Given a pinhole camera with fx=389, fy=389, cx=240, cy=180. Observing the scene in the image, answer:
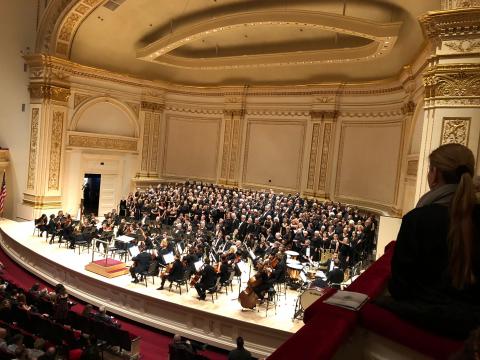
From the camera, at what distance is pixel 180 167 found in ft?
68.0

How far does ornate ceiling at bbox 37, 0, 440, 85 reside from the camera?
464 inches

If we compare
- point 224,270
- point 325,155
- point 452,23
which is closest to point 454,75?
point 452,23

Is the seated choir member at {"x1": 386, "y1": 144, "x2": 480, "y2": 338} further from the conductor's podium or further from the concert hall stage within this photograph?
the conductor's podium

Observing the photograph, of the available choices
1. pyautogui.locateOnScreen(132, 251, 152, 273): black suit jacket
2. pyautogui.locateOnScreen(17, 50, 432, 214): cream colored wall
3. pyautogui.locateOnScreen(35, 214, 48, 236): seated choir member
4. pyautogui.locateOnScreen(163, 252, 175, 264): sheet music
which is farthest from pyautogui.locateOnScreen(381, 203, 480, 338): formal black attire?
pyautogui.locateOnScreen(35, 214, 48, 236): seated choir member

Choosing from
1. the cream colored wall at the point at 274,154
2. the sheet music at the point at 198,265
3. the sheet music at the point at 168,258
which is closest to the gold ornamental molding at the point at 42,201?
the cream colored wall at the point at 274,154

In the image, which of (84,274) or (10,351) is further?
(84,274)

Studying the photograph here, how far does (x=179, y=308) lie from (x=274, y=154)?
1177 cm

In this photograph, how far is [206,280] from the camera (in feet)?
26.9

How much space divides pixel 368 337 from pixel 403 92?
14.1 m

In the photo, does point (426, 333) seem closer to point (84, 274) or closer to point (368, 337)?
point (368, 337)

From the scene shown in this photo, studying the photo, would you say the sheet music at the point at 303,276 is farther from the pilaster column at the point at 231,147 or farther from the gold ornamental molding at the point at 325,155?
the pilaster column at the point at 231,147

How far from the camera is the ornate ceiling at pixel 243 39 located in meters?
11.8

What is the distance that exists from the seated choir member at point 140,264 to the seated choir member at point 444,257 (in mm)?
7900

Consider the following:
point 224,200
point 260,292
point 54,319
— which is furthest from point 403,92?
point 54,319
